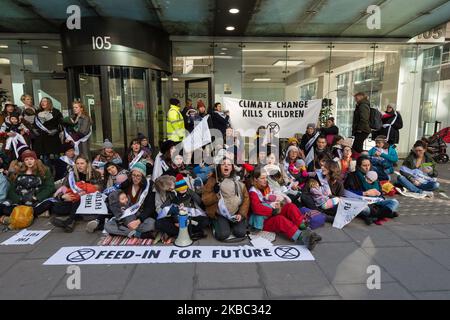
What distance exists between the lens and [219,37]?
384 inches

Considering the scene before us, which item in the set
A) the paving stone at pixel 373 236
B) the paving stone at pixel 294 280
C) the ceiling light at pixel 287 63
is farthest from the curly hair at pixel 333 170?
the ceiling light at pixel 287 63

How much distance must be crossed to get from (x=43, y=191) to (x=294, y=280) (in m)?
4.18

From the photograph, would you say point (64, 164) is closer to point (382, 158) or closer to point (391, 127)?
point (382, 158)

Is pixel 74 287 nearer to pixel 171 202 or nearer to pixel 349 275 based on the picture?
pixel 171 202

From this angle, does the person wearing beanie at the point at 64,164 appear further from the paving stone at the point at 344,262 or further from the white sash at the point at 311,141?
the white sash at the point at 311,141

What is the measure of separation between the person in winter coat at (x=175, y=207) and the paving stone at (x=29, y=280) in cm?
126

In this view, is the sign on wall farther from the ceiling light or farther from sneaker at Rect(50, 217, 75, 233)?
sneaker at Rect(50, 217, 75, 233)

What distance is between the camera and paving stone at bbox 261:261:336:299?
2.81 meters

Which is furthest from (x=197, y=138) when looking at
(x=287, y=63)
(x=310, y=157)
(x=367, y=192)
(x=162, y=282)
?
(x=287, y=63)

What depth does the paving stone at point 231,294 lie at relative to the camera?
9.01ft

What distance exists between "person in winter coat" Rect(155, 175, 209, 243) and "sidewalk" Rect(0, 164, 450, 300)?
27cm

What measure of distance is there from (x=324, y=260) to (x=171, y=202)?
2083mm

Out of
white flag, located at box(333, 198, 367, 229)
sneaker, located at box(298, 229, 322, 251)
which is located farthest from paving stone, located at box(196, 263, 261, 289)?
white flag, located at box(333, 198, 367, 229)
